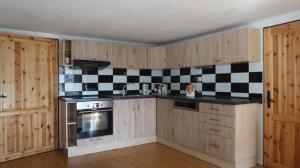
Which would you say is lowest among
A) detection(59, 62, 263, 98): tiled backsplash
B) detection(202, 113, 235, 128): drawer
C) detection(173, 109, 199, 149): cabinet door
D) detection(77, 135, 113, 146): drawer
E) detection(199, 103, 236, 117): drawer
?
detection(77, 135, 113, 146): drawer

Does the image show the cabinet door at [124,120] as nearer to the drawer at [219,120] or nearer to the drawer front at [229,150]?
the drawer at [219,120]

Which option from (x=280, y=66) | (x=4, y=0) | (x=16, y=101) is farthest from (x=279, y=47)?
(x=16, y=101)

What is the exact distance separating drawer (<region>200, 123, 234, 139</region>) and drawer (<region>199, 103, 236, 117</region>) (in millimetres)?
203

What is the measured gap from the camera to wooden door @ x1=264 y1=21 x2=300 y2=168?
110 inches

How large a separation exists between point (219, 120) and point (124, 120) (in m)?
1.74

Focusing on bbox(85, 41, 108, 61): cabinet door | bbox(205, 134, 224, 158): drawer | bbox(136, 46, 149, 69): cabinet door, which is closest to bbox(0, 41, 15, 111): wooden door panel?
bbox(85, 41, 108, 61): cabinet door

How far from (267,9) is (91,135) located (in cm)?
321

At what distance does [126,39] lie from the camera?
452 cm

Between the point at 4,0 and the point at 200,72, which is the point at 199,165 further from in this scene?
the point at 4,0

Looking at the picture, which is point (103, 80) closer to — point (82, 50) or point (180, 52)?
point (82, 50)

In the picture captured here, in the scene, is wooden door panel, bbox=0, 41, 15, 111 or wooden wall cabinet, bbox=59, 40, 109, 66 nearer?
wooden door panel, bbox=0, 41, 15, 111

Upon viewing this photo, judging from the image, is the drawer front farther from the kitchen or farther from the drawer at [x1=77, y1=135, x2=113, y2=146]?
the drawer at [x1=77, y1=135, x2=113, y2=146]

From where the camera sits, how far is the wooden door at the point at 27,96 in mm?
3400

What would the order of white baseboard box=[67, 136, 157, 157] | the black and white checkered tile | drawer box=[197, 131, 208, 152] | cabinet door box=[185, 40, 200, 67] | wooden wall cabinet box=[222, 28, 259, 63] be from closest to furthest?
wooden wall cabinet box=[222, 28, 259, 63]
drawer box=[197, 131, 208, 152]
white baseboard box=[67, 136, 157, 157]
cabinet door box=[185, 40, 200, 67]
the black and white checkered tile
